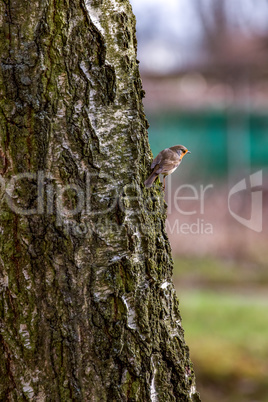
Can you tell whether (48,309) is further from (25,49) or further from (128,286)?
(25,49)

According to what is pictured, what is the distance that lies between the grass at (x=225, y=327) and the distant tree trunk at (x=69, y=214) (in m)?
2.57

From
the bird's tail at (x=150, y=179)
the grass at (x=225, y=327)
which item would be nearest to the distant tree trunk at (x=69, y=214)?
the bird's tail at (x=150, y=179)

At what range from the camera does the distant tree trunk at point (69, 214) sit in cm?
138

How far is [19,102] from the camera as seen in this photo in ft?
4.53

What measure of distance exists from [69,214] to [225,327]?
163 inches

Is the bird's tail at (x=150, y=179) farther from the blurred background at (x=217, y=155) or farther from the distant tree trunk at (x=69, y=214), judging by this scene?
the blurred background at (x=217, y=155)

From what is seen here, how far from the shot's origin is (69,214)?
4.68 feet

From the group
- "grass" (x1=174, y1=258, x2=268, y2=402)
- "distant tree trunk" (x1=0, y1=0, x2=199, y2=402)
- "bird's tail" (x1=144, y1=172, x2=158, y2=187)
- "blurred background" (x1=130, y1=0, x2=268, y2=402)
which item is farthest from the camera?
"blurred background" (x1=130, y1=0, x2=268, y2=402)

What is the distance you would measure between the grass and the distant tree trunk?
257 centimetres

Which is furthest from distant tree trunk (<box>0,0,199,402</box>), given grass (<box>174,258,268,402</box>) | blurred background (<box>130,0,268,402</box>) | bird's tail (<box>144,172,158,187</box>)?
blurred background (<box>130,0,268,402</box>)

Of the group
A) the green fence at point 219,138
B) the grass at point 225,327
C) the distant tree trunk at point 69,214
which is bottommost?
the grass at point 225,327

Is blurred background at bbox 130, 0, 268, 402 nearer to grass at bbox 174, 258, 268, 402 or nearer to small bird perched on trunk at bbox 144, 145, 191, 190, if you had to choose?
grass at bbox 174, 258, 268, 402

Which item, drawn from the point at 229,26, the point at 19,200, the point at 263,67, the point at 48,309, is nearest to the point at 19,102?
the point at 19,200

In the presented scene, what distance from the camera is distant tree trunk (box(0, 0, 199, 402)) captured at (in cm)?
138
